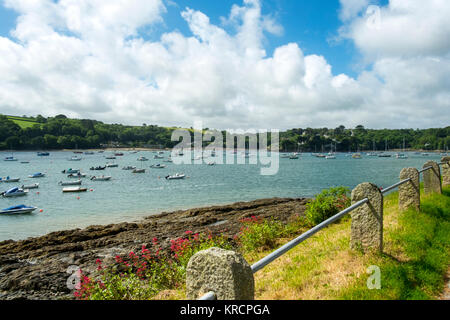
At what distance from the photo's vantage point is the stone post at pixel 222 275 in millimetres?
2510

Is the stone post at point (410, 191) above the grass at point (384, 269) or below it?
above

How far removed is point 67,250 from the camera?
1514 centimetres

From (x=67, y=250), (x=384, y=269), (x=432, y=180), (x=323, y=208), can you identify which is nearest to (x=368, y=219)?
(x=384, y=269)

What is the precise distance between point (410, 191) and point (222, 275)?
266 inches

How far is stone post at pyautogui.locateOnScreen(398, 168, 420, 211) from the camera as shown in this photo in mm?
7281

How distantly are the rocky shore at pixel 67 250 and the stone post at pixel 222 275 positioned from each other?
871 centimetres

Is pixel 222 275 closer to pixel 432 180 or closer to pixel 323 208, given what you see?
pixel 432 180

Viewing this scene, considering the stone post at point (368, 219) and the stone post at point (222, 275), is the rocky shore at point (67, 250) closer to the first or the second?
the stone post at point (222, 275)

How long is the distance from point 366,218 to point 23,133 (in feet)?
638

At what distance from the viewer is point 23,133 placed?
16212 cm

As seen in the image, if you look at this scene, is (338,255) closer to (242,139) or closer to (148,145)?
(242,139)

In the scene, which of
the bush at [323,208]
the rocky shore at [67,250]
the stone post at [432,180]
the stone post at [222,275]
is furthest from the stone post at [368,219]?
the rocky shore at [67,250]

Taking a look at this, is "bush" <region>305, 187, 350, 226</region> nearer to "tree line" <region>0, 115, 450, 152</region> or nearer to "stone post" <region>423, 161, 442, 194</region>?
"stone post" <region>423, 161, 442, 194</region>
